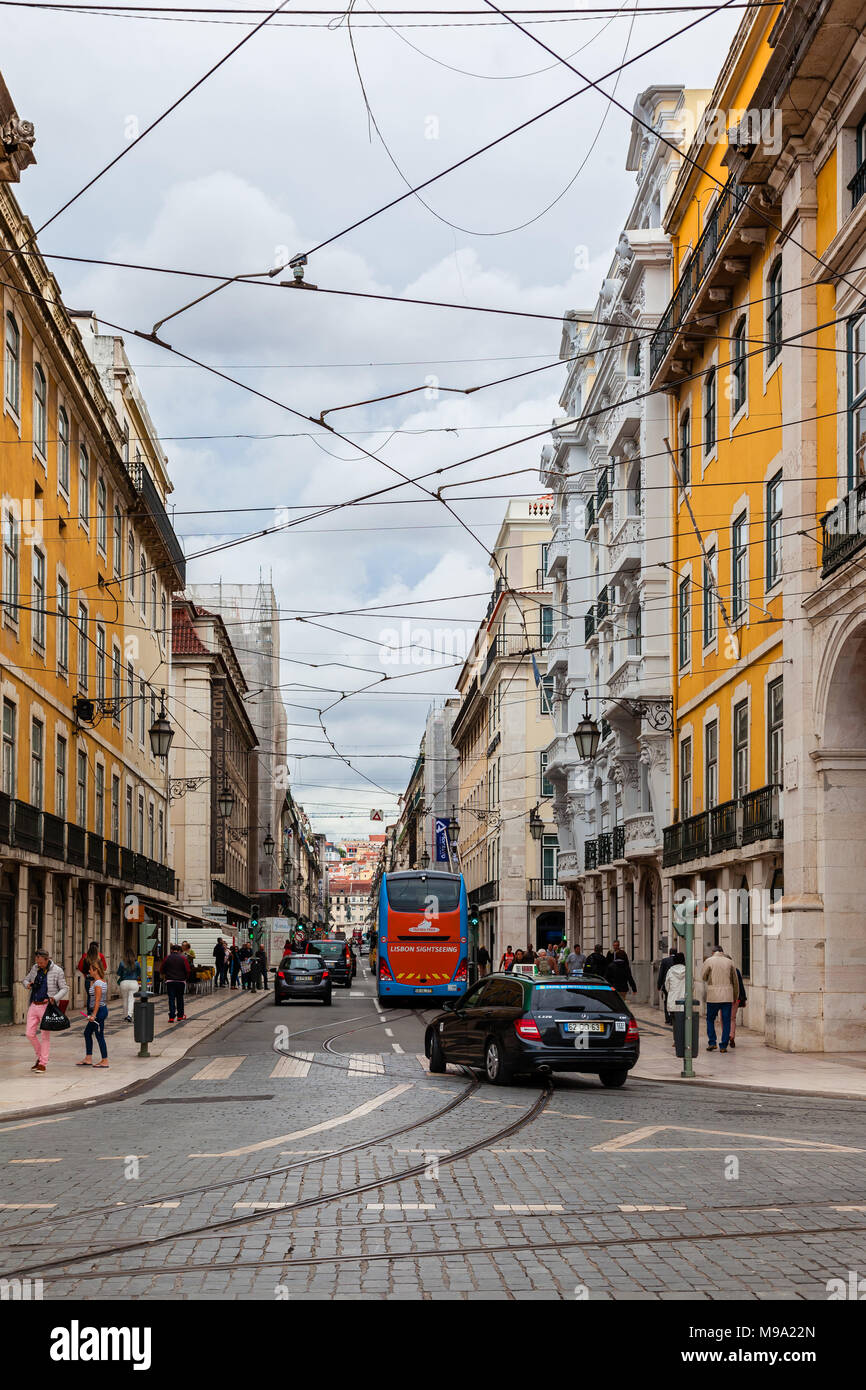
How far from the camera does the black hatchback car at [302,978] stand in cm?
4291

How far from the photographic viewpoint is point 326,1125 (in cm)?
1502

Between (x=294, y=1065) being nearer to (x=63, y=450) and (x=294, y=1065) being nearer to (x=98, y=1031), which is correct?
(x=98, y=1031)

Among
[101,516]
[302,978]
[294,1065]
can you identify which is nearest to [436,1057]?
[294,1065]

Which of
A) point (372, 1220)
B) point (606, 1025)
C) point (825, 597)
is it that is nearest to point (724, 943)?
point (825, 597)

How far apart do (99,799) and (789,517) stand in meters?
24.3

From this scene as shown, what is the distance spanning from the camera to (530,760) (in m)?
72.5

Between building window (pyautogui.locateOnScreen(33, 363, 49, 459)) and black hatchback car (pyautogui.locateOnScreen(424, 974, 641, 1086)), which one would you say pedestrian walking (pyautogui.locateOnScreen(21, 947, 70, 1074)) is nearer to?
black hatchback car (pyautogui.locateOnScreen(424, 974, 641, 1086))

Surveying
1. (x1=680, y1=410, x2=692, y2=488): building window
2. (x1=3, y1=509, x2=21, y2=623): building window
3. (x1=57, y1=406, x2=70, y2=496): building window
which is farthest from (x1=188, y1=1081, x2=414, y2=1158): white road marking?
(x1=57, y1=406, x2=70, y2=496): building window

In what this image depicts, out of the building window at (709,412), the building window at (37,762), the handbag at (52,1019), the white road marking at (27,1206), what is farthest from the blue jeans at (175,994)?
the white road marking at (27,1206)

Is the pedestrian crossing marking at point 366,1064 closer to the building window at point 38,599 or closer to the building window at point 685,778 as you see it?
the building window at point 685,778

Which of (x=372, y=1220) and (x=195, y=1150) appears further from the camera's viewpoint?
(x=195, y=1150)

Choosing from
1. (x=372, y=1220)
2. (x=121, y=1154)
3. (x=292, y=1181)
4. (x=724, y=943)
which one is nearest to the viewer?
(x=372, y=1220)
